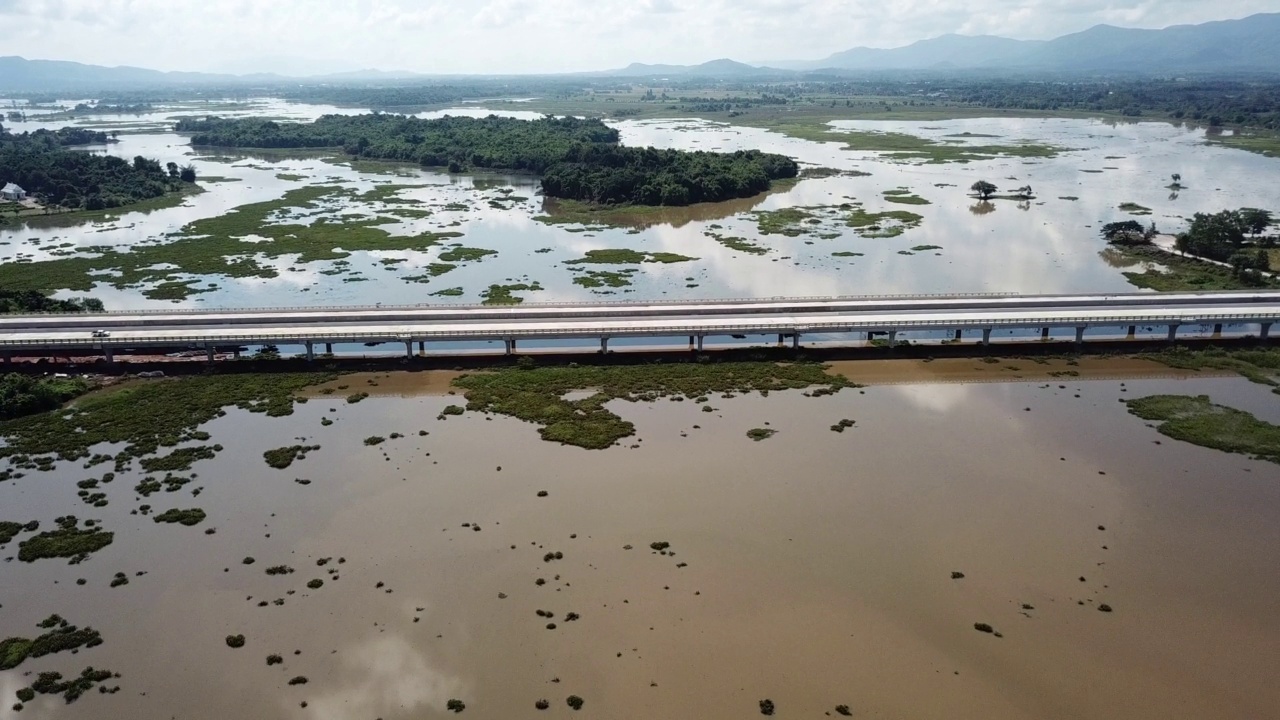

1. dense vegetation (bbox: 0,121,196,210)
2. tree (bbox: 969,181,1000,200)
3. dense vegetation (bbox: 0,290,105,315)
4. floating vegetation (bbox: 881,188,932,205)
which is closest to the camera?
dense vegetation (bbox: 0,290,105,315)

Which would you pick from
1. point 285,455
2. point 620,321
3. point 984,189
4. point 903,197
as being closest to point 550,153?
point 903,197

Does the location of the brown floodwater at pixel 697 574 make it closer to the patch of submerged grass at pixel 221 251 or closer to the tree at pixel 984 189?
the patch of submerged grass at pixel 221 251

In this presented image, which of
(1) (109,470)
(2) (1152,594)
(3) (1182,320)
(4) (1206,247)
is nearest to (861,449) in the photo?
(2) (1152,594)

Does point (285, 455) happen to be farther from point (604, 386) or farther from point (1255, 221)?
point (1255, 221)

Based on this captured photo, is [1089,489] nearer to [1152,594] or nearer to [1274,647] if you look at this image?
[1152,594]

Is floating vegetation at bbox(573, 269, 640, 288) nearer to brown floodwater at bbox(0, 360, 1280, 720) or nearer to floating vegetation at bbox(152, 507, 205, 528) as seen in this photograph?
brown floodwater at bbox(0, 360, 1280, 720)

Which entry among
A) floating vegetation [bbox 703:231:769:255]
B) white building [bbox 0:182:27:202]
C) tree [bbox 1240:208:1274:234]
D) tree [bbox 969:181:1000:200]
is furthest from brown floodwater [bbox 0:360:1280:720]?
white building [bbox 0:182:27:202]

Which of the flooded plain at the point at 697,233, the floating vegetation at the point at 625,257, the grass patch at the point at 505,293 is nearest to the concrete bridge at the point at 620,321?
the grass patch at the point at 505,293

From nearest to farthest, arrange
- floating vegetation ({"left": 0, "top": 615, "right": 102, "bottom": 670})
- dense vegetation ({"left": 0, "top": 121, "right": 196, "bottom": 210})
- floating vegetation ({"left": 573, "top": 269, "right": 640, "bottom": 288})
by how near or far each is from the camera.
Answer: floating vegetation ({"left": 0, "top": 615, "right": 102, "bottom": 670}) → floating vegetation ({"left": 573, "top": 269, "right": 640, "bottom": 288}) → dense vegetation ({"left": 0, "top": 121, "right": 196, "bottom": 210})

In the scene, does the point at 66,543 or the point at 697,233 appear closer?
the point at 66,543
